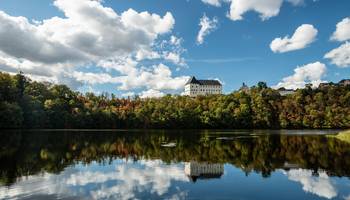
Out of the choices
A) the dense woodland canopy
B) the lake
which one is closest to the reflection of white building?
the lake

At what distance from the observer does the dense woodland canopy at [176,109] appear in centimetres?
8794

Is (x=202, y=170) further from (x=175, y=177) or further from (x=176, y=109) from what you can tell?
(x=176, y=109)

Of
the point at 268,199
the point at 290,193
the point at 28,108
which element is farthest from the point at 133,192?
the point at 28,108

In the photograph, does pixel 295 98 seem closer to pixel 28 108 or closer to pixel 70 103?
pixel 70 103

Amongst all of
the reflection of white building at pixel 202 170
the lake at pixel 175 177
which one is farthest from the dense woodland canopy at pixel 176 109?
the reflection of white building at pixel 202 170

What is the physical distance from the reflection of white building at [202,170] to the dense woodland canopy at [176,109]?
66.1 meters

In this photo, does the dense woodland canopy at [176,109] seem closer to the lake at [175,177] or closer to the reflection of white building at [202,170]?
the lake at [175,177]

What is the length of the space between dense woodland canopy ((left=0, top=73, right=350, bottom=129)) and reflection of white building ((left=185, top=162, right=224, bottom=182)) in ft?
217

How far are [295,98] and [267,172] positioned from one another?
11706 cm

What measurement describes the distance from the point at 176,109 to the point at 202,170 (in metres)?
92.8

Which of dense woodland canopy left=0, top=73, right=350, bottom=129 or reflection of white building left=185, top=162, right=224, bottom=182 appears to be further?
dense woodland canopy left=0, top=73, right=350, bottom=129

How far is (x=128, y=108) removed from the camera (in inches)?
4589

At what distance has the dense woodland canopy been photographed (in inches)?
3462

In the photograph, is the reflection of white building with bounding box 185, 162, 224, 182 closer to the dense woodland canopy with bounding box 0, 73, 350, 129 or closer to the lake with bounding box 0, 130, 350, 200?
the lake with bounding box 0, 130, 350, 200
